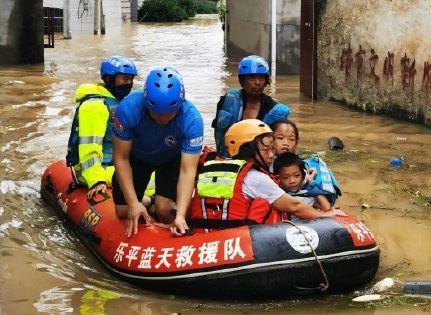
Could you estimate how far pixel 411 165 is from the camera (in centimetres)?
983

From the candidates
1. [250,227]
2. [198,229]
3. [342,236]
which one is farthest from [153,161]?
[342,236]

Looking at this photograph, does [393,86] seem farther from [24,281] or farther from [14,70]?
[14,70]

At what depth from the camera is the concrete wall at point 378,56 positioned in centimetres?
1208

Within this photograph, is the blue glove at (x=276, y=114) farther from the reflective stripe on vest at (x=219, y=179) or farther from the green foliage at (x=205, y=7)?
the green foliage at (x=205, y=7)

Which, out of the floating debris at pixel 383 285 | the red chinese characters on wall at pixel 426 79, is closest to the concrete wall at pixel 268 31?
the red chinese characters on wall at pixel 426 79

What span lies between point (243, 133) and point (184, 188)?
0.58m

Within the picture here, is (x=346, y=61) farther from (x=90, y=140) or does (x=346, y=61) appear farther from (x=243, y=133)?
(x=243, y=133)

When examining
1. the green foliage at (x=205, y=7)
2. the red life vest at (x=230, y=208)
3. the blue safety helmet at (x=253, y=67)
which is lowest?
the red life vest at (x=230, y=208)

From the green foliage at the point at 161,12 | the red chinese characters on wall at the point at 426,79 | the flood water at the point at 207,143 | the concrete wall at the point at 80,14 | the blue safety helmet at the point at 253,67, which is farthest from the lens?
the green foliage at the point at 161,12

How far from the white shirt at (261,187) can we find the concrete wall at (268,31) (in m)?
13.3

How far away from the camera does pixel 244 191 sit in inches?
237

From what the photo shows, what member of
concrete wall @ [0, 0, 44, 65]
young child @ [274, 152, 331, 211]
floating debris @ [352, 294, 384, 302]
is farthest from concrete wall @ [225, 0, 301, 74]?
floating debris @ [352, 294, 384, 302]

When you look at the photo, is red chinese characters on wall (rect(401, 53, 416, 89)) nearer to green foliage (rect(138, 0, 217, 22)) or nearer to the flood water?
the flood water

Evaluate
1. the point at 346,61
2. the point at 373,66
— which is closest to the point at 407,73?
the point at 373,66
